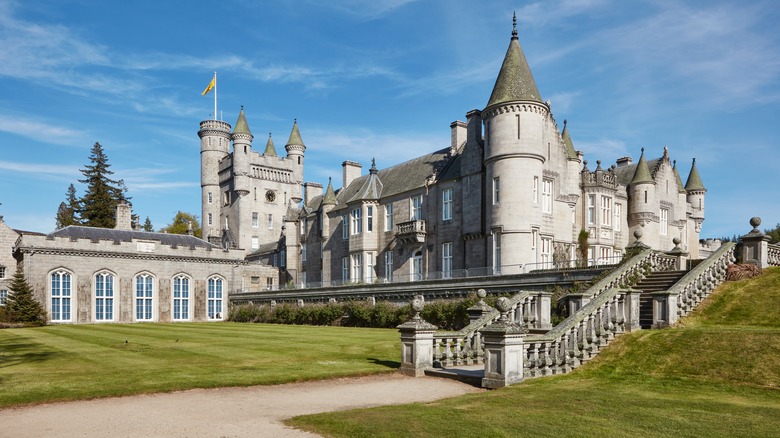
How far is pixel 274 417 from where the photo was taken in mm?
9961

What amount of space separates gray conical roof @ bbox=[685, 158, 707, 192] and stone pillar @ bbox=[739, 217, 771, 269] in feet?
121

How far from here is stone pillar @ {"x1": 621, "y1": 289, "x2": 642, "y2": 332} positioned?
51.9ft

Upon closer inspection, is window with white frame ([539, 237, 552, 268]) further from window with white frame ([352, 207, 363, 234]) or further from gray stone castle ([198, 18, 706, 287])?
window with white frame ([352, 207, 363, 234])

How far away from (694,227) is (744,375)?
46.5m

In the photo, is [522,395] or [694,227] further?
[694,227]

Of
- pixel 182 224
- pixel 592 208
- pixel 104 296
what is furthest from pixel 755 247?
pixel 182 224

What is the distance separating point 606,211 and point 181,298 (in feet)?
111

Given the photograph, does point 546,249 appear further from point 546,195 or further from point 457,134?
point 457,134

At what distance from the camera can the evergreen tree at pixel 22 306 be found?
40500 mm

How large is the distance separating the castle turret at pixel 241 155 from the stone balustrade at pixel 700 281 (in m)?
58.6

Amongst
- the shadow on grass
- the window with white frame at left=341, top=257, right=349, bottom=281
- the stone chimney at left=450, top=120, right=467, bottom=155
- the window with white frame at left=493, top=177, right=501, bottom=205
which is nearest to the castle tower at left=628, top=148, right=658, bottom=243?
the stone chimney at left=450, top=120, right=467, bottom=155

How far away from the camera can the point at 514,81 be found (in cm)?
3419

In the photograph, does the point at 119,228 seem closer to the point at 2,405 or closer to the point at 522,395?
the point at 2,405

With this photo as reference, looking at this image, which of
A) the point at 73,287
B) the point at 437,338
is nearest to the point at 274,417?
the point at 437,338
